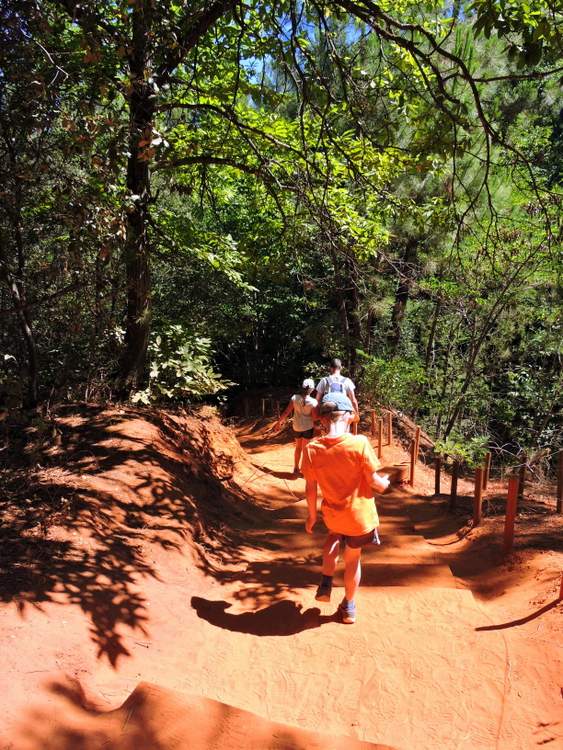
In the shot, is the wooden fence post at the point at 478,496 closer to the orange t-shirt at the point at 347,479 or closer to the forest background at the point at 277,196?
the forest background at the point at 277,196

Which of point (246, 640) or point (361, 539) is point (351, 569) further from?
point (246, 640)

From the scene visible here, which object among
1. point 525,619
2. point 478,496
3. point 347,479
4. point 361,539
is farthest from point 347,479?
point 478,496

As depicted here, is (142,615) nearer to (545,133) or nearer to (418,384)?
(418,384)

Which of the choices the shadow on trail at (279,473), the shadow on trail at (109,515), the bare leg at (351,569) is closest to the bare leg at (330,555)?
the bare leg at (351,569)

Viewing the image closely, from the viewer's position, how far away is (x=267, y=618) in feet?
15.9

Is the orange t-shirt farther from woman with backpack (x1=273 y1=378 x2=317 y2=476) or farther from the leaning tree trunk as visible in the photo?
woman with backpack (x1=273 y1=378 x2=317 y2=476)

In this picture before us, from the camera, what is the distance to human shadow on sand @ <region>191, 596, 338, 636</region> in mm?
4637

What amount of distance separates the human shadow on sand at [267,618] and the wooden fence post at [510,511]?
2.13 metres

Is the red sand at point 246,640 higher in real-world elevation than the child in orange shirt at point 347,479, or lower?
lower

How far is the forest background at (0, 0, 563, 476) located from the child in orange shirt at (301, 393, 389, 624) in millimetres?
1882

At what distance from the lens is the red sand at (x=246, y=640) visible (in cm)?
302

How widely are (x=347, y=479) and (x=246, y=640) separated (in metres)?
1.52

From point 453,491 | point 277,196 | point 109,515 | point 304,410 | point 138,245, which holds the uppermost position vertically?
point 277,196

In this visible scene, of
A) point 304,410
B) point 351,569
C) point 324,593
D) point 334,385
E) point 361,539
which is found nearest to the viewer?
point 361,539
